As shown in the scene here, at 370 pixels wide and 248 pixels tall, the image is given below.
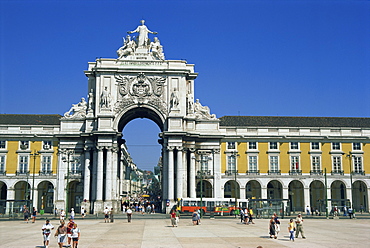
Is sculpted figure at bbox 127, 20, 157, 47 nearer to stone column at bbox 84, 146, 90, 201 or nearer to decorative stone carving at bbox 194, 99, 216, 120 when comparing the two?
decorative stone carving at bbox 194, 99, 216, 120

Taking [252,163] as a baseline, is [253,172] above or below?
below

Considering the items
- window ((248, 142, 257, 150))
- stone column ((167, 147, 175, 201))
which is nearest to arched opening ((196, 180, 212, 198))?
stone column ((167, 147, 175, 201))

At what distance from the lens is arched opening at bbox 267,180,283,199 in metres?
82.4

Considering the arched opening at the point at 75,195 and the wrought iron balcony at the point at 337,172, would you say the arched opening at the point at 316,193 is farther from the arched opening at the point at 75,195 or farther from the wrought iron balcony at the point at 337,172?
the arched opening at the point at 75,195

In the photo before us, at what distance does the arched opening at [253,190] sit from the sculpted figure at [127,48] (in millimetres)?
31039

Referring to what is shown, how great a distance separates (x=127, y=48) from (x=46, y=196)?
1177 inches

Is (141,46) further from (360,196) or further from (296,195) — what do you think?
(360,196)

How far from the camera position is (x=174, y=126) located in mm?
75375

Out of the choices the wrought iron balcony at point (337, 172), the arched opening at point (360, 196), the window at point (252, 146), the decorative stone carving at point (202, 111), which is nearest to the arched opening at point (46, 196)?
the decorative stone carving at point (202, 111)

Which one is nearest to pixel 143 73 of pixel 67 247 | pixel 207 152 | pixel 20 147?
pixel 207 152

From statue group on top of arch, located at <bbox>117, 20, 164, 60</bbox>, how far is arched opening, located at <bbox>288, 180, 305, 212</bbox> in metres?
32.4

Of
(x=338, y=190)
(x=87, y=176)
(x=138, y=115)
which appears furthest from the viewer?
(x=338, y=190)

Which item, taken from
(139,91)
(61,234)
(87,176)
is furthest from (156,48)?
(61,234)

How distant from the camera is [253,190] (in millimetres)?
82375
